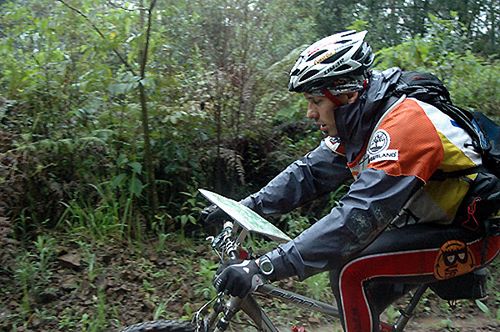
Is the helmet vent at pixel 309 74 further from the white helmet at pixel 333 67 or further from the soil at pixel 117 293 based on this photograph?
the soil at pixel 117 293

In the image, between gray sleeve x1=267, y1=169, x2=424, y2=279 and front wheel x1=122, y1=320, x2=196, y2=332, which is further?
front wheel x1=122, y1=320, x2=196, y2=332

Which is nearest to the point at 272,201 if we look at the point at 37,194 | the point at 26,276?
the point at 26,276

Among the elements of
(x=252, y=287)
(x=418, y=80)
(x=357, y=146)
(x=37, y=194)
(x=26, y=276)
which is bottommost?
(x=26, y=276)

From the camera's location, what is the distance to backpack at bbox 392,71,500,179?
3.07 meters

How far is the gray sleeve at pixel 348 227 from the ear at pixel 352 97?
491 millimetres

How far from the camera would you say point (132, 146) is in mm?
5812

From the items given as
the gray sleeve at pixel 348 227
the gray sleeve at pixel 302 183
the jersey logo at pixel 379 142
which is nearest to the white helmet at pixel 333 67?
the jersey logo at pixel 379 142

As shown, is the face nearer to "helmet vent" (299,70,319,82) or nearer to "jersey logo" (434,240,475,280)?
"helmet vent" (299,70,319,82)

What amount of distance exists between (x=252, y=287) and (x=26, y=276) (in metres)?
2.90

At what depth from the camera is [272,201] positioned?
3645 mm

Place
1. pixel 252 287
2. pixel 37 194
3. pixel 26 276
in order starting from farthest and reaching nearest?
pixel 37 194, pixel 26 276, pixel 252 287

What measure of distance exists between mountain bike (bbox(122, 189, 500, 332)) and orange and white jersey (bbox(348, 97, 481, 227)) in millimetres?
479

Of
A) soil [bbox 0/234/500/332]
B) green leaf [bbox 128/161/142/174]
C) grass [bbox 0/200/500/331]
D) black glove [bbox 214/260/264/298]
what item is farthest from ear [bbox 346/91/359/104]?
green leaf [bbox 128/161/142/174]

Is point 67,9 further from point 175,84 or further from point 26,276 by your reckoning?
point 26,276
